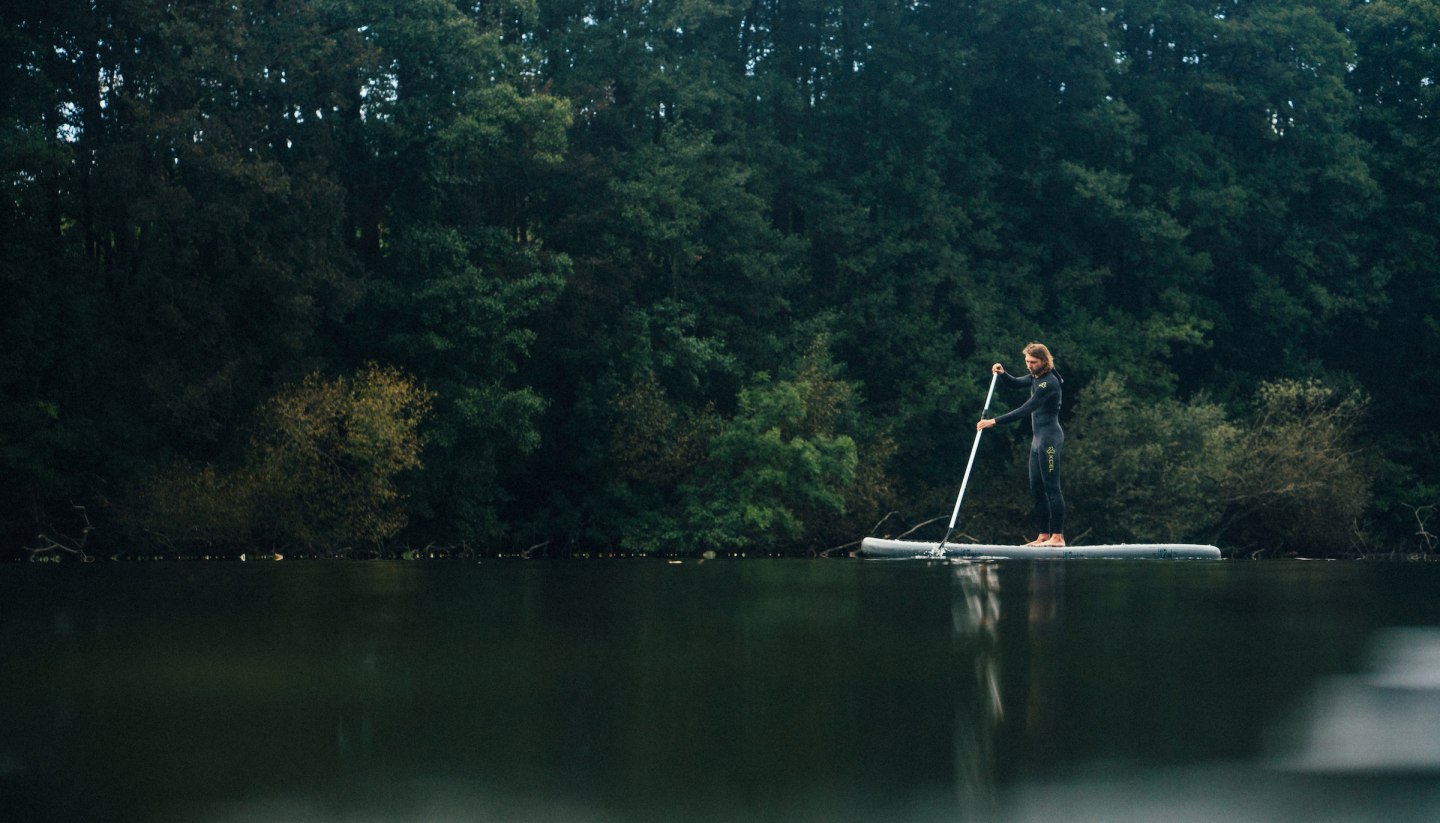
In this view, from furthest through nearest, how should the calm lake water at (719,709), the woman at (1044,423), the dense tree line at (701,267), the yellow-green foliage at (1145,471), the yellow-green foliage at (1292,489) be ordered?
the yellow-green foliage at (1292,489)
the yellow-green foliage at (1145,471)
the dense tree line at (701,267)
the woman at (1044,423)
the calm lake water at (719,709)

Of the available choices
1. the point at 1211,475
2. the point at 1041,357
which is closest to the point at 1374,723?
the point at 1041,357

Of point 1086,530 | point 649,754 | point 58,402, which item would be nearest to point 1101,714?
point 649,754

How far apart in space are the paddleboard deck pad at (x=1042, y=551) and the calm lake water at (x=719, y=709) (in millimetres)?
6229

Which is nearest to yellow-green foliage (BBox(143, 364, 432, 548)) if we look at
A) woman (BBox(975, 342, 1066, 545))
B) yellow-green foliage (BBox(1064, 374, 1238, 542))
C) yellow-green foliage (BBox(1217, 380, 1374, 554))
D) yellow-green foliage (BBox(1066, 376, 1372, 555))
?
woman (BBox(975, 342, 1066, 545))

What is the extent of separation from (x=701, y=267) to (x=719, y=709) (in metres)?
31.3

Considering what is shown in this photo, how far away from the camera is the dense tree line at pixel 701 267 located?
2825cm

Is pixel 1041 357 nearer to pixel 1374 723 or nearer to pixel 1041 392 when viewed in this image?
pixel 1041 392

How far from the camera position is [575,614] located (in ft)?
36.9

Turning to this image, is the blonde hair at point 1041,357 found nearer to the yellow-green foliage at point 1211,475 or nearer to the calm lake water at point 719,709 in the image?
the calm lake water at point 719,709

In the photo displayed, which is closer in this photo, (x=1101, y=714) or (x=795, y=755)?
(x=795, y=755)

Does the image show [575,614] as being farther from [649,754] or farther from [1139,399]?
[1139,399]

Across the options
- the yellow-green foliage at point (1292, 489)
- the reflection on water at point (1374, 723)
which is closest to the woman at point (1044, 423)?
the reflection on water at point (1374, 723)

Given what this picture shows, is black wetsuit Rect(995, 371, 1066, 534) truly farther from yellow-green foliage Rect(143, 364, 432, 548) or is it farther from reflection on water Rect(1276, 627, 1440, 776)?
yellow-green foliage Rect(143, 364, 432, 548)

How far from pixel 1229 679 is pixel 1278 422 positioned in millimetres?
33228
